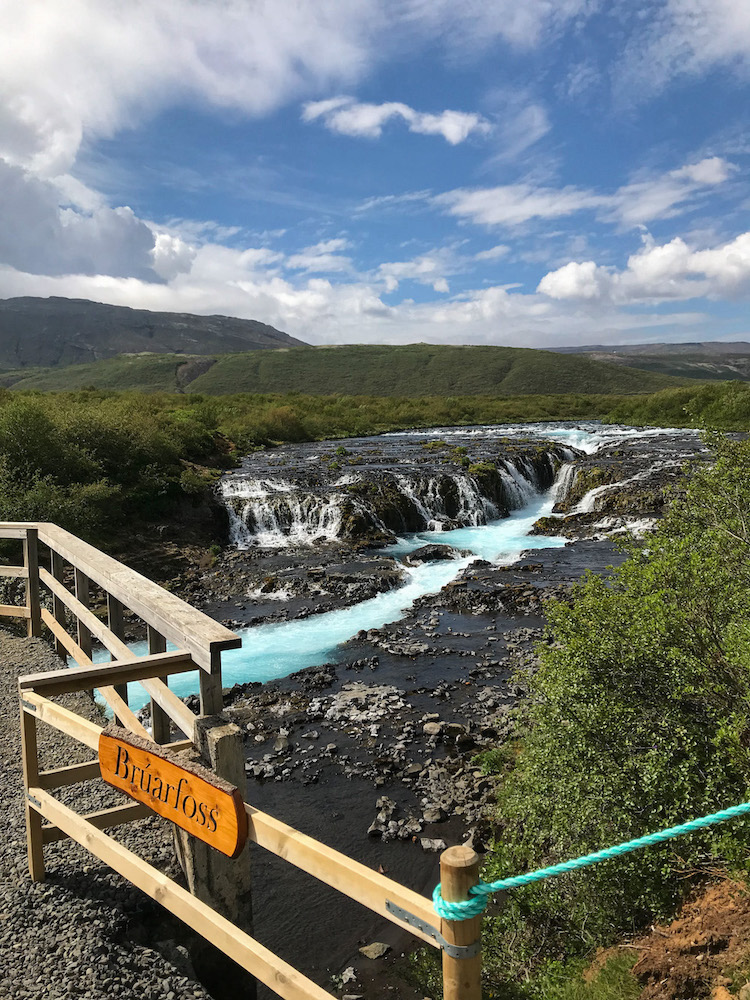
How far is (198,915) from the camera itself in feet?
12.5

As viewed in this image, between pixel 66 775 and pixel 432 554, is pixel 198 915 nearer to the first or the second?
pixel 66 775

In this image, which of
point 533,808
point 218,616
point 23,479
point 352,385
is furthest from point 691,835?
point 352,385

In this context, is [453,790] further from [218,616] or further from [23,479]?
[23,479]

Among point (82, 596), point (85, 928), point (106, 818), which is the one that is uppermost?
point (82, 596)

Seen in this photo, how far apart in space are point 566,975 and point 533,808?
4.56 ft

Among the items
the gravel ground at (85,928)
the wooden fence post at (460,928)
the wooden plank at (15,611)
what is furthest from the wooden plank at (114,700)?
the wooden fence post at (460,928)

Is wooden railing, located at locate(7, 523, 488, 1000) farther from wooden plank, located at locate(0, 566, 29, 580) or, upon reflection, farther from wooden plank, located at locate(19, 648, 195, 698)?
wooden plank, located at locate(0, 566, 29, 580)

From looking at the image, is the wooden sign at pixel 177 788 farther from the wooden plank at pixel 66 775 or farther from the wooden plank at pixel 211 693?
the wooden plank at pixel 66 775

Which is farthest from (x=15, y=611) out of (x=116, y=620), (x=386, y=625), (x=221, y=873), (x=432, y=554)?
(x=432, y=554)

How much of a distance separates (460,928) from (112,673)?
3181 mm

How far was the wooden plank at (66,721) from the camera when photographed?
177 inches

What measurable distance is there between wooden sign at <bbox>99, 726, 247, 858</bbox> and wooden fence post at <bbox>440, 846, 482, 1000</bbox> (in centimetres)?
129

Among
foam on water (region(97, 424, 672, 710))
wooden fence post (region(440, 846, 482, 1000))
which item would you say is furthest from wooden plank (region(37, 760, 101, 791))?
foam on water (region(97, 424, 672, 710))

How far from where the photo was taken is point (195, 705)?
41.7 feet
